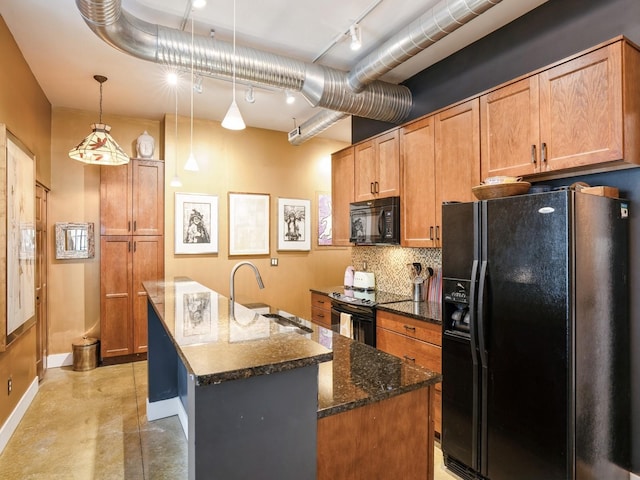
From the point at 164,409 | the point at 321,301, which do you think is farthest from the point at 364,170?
the point at 164,409

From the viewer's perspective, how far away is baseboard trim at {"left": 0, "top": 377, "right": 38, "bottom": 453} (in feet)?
8.94

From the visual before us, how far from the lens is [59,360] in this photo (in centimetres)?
447

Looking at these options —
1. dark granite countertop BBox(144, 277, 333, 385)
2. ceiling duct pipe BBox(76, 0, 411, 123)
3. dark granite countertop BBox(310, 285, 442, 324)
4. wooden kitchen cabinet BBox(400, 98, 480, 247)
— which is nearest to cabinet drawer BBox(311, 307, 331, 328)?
dark granite countertop BBox(310, 285, 442, 324)

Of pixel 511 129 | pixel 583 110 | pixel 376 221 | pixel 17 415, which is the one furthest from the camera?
pixel 376 221

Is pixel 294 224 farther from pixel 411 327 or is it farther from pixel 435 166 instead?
pixel 411 327

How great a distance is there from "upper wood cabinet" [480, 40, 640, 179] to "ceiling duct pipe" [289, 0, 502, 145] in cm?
56

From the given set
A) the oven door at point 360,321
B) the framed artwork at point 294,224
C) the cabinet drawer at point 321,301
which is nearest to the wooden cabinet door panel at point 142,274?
the framed artwork at point 294,224

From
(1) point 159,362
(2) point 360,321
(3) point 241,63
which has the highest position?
(3) point 241,63

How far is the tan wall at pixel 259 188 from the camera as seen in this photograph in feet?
15.5

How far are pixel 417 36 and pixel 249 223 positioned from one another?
10.8ft

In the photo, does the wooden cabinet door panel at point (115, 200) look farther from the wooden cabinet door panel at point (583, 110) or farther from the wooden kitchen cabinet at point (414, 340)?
the wooden cabinet door panel at point (583, 110)

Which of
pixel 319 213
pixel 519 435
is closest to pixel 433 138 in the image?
pixel 519 435

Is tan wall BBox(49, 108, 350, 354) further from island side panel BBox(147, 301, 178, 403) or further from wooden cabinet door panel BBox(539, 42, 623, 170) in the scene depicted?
wooden cabinet door panel BBox(539, 42, 623, 170)

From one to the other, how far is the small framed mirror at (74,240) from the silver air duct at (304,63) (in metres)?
2.83
